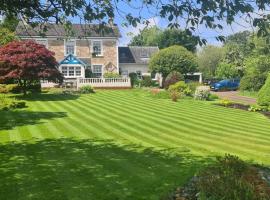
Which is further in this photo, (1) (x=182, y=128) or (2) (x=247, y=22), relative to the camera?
(1) (x=182, y=128)

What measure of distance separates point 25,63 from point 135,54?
3956cm

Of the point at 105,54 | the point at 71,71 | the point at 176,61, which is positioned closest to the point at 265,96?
the point at 176,61

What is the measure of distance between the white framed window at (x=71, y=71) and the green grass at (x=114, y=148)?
108 feet

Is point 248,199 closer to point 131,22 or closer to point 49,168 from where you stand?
point 131,22

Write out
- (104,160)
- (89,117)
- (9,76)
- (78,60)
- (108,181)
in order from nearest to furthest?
(108,181), (104,160), (89,117), (9,76), (78,60)

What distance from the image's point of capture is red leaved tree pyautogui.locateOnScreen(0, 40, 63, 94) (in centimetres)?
3809

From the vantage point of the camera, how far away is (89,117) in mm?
26781

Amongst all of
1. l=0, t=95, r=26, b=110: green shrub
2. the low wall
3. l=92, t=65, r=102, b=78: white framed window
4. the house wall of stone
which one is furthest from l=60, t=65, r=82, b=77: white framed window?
l=0, t=95, r=26, b=110: green shrub

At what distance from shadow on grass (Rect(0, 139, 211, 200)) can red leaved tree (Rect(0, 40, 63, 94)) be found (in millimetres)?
21766

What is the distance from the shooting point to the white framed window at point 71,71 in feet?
210

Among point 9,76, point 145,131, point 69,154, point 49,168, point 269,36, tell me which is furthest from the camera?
point 9,76

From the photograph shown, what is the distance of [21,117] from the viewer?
85.4 ft

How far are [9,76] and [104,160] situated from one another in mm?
25637

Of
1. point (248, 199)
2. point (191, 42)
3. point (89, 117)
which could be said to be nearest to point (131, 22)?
point (191, 42)
